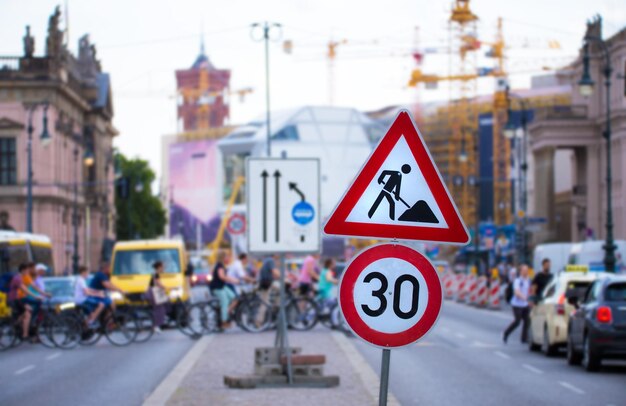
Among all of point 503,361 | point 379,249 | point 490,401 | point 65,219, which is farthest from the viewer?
point 65,219

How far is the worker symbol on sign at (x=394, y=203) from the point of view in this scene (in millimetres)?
8461

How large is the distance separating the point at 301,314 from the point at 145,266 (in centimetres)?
597

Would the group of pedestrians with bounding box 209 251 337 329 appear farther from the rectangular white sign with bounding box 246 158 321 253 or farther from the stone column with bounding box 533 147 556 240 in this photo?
the stone column with bounding box 533 147 556 240

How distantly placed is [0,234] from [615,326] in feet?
85.5

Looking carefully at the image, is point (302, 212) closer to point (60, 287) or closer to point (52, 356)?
point (52, 356)

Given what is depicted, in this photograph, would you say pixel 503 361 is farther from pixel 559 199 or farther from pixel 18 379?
pixel 559 199

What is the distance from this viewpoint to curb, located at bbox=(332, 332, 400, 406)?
1692 cm

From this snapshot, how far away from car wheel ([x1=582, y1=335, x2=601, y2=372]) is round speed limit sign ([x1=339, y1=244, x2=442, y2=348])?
48.5 ft

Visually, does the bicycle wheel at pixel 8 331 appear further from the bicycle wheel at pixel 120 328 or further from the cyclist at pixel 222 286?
the cyclist at pixel 222 286

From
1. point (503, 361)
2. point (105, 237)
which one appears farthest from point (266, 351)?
point (105, 237)

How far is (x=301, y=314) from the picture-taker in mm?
35812

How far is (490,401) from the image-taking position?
Answer: 18.1 metres

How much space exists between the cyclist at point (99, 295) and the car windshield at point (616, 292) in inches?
502

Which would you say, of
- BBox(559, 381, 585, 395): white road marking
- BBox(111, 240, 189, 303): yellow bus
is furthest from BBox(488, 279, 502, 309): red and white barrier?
BBox(559, 381, 585, 395): white road marking
